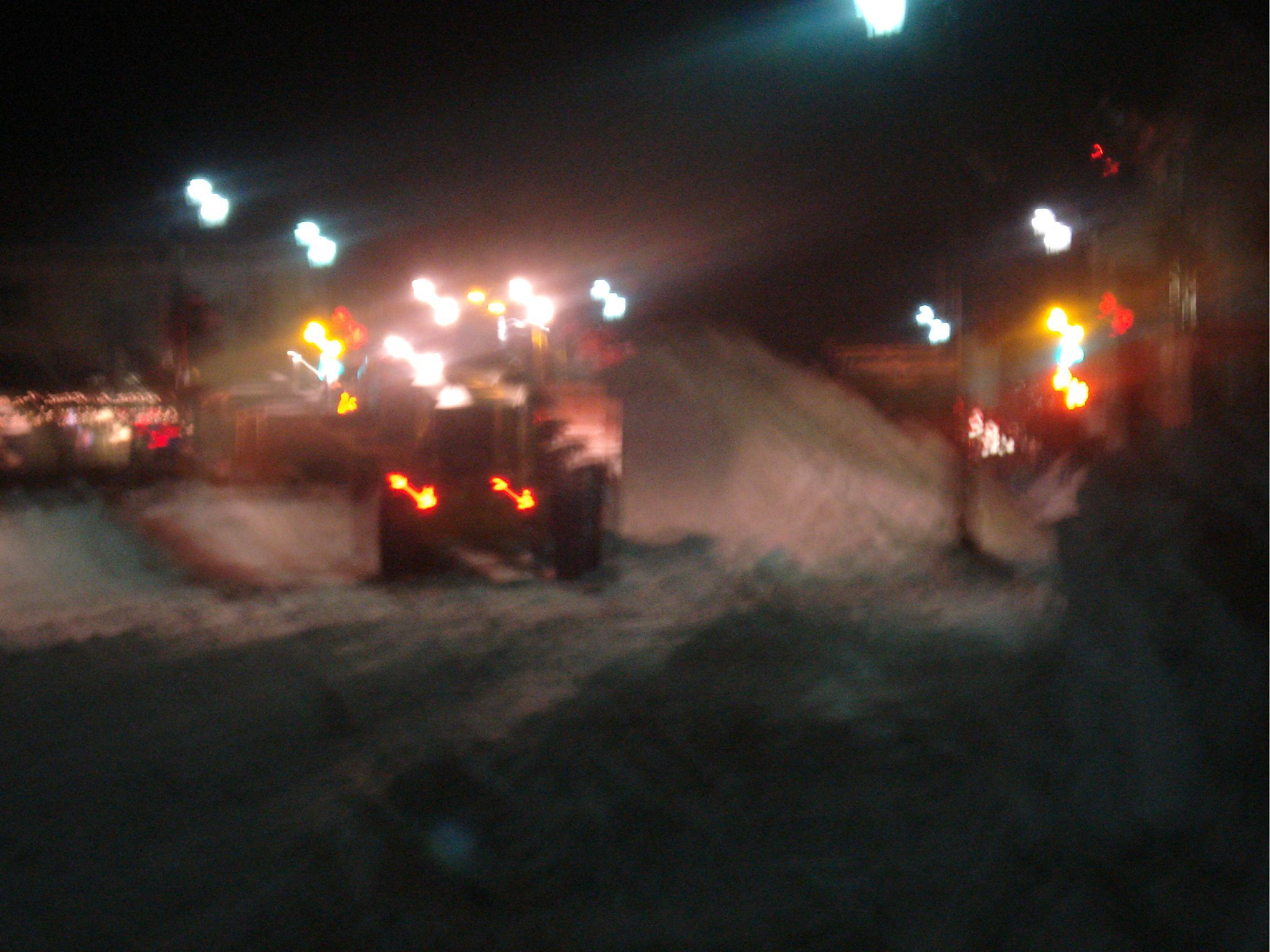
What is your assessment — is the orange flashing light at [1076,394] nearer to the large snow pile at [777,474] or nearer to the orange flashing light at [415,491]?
the large snow pile at [777,474]

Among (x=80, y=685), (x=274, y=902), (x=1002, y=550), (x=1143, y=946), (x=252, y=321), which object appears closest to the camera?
(x=1143, y=946)

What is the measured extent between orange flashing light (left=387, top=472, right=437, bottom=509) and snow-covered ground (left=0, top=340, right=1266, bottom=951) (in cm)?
154

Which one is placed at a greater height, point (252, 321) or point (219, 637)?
point (252, 321)

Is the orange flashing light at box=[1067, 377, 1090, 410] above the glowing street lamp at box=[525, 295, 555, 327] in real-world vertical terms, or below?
below

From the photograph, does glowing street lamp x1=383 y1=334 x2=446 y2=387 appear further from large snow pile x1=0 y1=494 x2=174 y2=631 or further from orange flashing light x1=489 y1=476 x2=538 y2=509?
large snow pile x1=0 y1=494 x2=174 y2=631

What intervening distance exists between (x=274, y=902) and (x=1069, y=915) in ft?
8.34

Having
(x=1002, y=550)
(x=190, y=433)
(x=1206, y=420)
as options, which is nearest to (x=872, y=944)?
(x=1206, y=420)

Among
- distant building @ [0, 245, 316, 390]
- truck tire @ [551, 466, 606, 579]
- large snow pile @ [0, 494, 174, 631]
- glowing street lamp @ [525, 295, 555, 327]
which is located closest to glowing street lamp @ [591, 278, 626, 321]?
glowing street lamp @ [525, 295, 555, 327]

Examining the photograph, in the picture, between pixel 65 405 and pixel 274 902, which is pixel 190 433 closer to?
pixel 65 405

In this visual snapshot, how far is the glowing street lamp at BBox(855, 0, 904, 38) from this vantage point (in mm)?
8523

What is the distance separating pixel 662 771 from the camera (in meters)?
5.04

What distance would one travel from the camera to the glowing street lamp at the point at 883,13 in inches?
336

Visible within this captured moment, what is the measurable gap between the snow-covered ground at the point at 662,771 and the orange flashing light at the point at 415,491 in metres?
1.54

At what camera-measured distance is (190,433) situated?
17484 millimetres
